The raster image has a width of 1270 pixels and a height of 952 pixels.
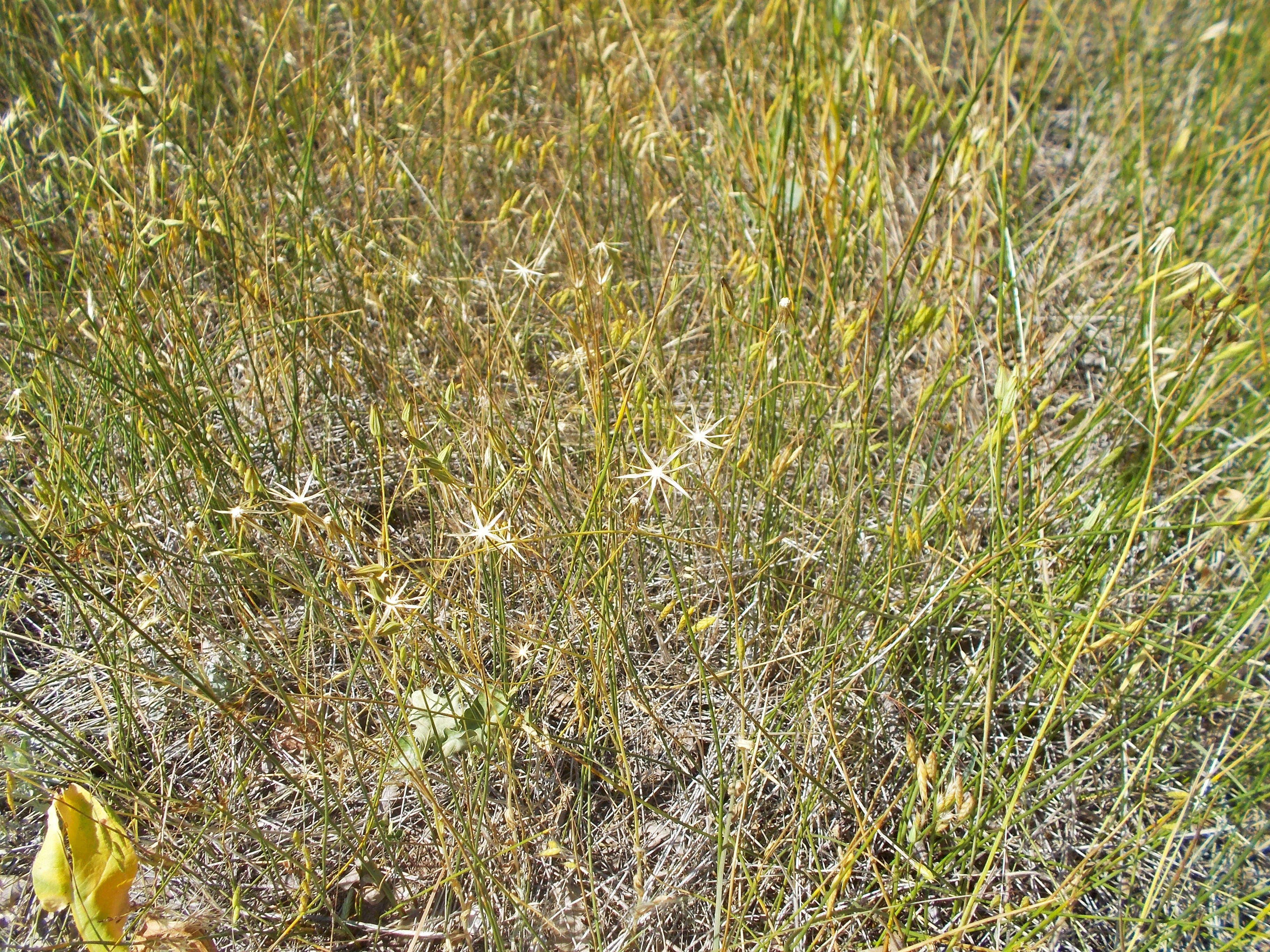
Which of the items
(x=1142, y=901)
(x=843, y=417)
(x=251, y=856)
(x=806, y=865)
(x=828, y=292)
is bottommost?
(x=1142, y=901)

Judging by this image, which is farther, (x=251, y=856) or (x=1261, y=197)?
(x=1261, y=197)

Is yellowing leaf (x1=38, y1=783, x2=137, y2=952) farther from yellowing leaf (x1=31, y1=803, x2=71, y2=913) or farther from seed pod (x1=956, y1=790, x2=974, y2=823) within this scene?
seed pod (x1=956, y1=790, x2=974, y2=823)

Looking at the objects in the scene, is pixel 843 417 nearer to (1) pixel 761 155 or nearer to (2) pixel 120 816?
(1) pixel 761 155

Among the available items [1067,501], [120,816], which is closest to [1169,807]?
[1067,501]

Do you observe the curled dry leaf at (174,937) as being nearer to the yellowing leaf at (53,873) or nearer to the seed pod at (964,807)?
the yellowing leaf at (53,873)

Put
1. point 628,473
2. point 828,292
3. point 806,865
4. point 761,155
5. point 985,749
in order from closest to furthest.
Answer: point 985,749 < point 806,865 < point 628,473 < point 828,292 < point 761,155

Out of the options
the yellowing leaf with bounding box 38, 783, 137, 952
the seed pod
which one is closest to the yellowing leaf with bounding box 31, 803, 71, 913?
the yellowing leaf with bounding box 38, 783, 137, 952

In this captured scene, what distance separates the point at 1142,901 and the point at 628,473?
0.91m

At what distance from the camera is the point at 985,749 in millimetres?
1070

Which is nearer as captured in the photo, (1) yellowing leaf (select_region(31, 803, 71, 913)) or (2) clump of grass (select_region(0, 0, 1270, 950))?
(1) yellowing leaf (select_region(31, 803, 71, 913))

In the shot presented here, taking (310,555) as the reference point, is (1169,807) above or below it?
below

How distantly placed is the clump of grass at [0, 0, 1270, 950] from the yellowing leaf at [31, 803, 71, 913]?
2.8 inches

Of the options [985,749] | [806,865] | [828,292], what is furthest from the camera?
[828,292]

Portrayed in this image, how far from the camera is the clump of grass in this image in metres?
1.12
